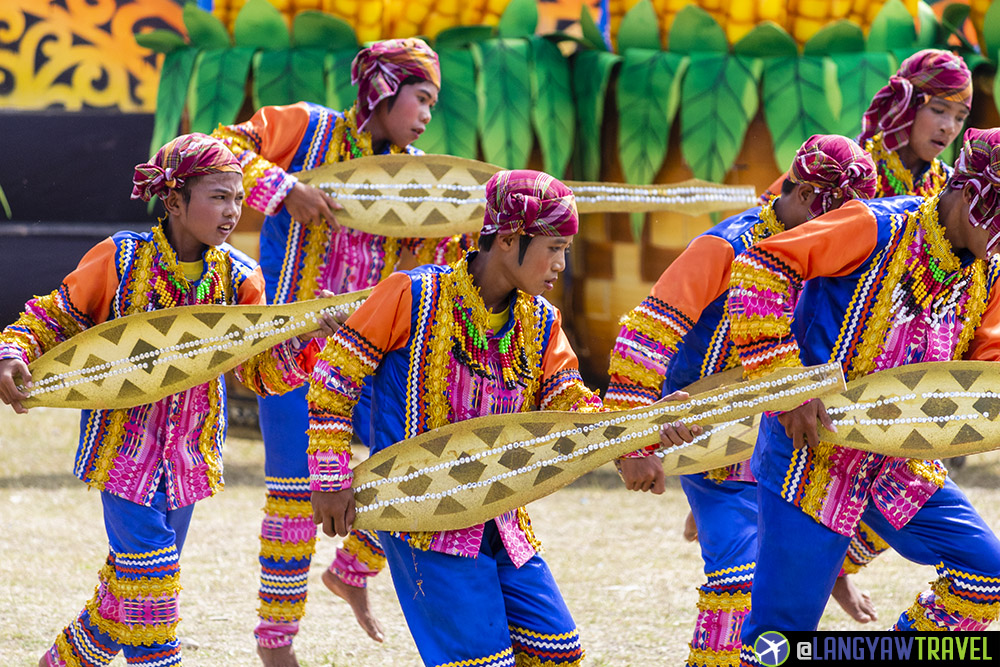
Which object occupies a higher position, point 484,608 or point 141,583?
point 484,608

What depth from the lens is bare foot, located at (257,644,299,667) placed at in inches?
180

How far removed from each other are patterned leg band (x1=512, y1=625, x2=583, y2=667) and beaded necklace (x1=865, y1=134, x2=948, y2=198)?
2225 millimetres

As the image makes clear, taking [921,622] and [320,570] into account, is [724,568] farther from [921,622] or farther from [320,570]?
[320,570]

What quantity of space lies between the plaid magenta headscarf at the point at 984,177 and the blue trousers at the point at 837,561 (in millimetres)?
725

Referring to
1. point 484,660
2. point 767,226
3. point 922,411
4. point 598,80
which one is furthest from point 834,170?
point 598,80

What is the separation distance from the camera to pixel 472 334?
331cm

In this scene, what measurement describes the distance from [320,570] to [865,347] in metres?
3.26

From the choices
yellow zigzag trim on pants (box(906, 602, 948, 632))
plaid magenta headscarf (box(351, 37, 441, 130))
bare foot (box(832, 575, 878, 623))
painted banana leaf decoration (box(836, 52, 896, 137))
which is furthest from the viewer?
painted banana leaf decoration (box(836, 52, 896, 137))

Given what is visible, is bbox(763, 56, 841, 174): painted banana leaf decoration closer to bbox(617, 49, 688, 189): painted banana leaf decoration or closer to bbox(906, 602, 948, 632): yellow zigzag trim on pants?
bbox(617, 49, 688, 189): painted banana leaf decoration

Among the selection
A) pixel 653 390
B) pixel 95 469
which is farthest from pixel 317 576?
pixel 653 390

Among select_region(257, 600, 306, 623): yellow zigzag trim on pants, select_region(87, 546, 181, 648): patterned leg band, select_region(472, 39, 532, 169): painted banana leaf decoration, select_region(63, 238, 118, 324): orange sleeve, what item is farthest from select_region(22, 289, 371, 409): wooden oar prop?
select_region(472, 39, 532, 169): painted banana leaf decoration

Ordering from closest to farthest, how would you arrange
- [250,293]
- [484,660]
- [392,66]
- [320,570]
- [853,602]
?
[484,660] < [250,293] < [392,66] < [853,602] < [320,570]

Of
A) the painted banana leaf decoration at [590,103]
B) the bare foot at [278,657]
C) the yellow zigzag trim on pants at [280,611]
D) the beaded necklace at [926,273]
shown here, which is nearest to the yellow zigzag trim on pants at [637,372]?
the beaded necklace at [926,273]

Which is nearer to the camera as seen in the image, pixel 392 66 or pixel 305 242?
pixel 392 66
